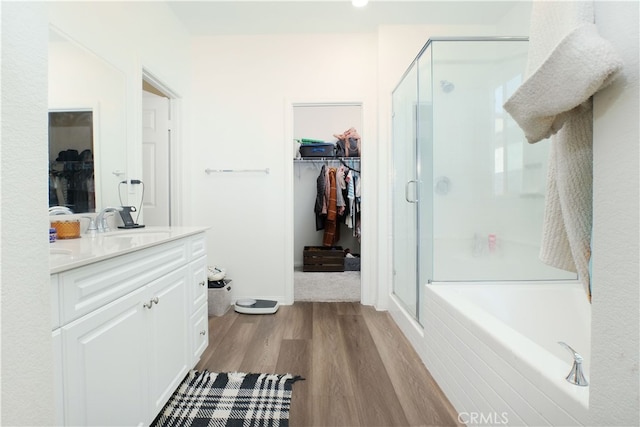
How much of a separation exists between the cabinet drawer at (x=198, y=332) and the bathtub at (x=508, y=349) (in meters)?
1.31

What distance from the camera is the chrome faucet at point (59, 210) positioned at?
4.65ft

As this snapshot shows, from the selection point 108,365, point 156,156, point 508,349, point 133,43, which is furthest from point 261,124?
point 508,349

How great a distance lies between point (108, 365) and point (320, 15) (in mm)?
2742

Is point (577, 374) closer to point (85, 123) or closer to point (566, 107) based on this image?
point (566, 107)

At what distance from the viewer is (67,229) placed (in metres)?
1.38

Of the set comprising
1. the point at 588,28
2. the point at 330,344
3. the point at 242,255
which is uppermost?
the point at 588,28

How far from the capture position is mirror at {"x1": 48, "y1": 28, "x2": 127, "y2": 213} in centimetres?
146

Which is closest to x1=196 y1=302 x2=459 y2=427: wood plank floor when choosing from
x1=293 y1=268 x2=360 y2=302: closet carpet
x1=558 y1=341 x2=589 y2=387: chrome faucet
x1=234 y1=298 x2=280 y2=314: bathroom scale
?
x1=234 y1=298 x2=280 y2=314: bathroom scale

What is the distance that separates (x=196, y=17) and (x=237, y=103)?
741 mm

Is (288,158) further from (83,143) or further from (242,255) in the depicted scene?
(83,143)

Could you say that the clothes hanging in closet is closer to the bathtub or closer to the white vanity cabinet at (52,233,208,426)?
the bathtub

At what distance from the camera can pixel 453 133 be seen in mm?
2094

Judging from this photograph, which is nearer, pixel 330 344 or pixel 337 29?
pixel 330 344

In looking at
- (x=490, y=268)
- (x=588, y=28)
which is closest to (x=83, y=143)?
(x=588, y=28)
